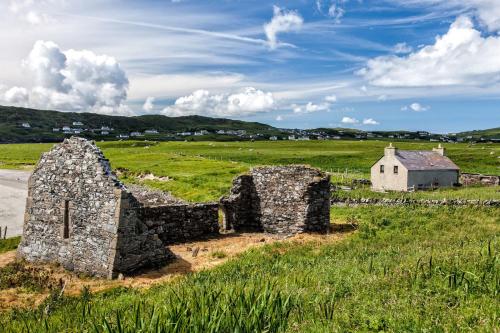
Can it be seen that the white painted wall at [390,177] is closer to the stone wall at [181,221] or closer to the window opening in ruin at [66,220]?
the stone wall at [181,221]

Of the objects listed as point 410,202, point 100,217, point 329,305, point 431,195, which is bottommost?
point 431,195

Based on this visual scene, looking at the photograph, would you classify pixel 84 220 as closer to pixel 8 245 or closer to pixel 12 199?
pixel 8 245

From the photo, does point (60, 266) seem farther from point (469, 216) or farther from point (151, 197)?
point (469, 216)

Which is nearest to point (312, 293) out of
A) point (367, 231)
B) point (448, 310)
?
point (448, 310)

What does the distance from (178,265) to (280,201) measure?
29.9ft

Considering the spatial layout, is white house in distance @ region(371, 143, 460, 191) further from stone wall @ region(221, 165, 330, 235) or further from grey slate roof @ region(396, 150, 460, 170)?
stone wall @ region(221, 165, 330, 235)

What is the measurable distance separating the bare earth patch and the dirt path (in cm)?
1970

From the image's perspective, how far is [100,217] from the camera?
17250mm

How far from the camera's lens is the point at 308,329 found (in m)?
6.40

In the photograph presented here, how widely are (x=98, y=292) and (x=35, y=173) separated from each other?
8.06m

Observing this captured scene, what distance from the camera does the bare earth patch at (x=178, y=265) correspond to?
1505 cm

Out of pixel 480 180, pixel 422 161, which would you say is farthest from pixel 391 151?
pixel 480 180

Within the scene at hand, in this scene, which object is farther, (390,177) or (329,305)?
(390,177)

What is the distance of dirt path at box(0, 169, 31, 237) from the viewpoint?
3900 centimetres
